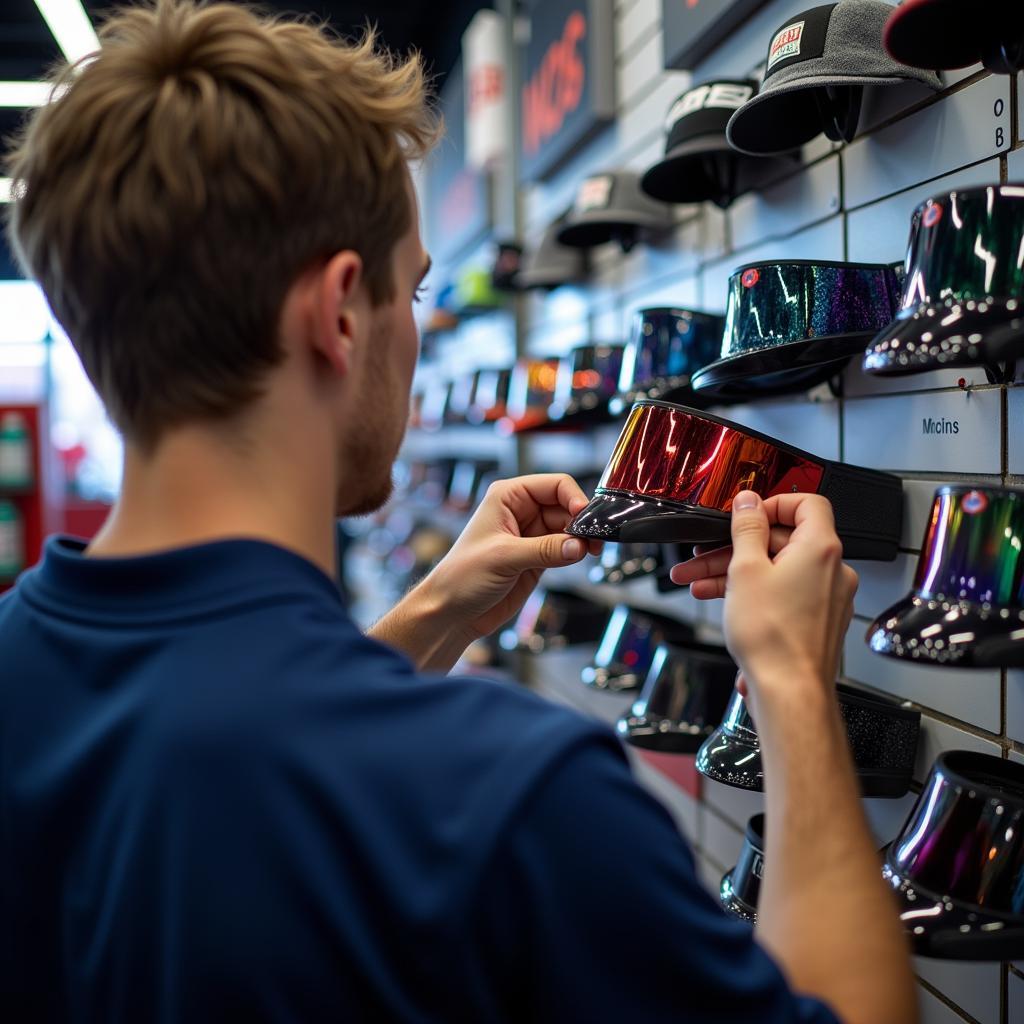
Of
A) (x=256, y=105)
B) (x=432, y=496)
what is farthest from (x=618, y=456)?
(x=432, y=496)

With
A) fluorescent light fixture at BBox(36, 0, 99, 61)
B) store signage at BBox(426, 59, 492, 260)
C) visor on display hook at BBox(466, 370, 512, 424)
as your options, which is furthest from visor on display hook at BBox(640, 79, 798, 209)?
store signage at BBox(426, 59, 492, 260)

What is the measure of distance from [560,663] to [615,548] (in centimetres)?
138

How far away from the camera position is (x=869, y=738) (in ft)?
Answer: 4.41

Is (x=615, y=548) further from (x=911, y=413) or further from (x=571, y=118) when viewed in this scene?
(x=571, y=118)

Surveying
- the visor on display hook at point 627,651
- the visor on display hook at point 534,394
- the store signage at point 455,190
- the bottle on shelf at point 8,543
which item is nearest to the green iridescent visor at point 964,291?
the visor on display hook at point 627,651

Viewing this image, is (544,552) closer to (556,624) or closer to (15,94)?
(556,624)

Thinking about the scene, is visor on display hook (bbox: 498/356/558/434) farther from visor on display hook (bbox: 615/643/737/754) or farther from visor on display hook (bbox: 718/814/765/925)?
visor on display hook (bbox: 718/814/765/925)

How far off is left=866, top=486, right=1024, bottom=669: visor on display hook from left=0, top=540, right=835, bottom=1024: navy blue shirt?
0.34 m

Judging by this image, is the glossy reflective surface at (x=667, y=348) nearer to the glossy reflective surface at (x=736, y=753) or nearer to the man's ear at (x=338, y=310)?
the glossy reflective surface at (x=736, y=753)

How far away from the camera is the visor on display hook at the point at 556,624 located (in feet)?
8.52

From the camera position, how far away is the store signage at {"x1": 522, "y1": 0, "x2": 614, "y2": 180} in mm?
2592

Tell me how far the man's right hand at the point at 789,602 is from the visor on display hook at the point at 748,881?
0.46 meters

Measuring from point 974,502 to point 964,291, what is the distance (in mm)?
195

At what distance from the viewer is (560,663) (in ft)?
10.7
